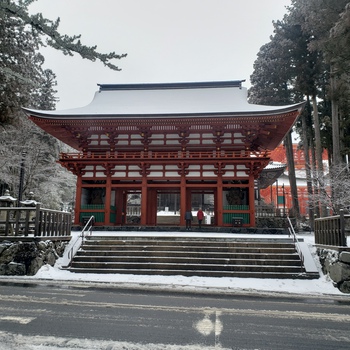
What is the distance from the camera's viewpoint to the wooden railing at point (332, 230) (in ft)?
27.1

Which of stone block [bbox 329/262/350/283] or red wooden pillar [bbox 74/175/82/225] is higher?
red wooden pillar [bbox 74/175/82/225]

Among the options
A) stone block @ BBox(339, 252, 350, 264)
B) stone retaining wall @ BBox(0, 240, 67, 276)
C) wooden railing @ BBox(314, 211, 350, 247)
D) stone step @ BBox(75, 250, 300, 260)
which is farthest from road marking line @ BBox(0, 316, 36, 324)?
wooden railing @ BBox(314, 211, 350, 247)

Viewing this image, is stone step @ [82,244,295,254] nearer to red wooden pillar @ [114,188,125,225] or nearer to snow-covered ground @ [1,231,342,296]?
snow-covered ground @ [1,231,342,296]

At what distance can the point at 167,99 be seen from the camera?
21.5 meters

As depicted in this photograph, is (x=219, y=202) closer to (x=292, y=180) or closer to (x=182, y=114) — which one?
(x=182, y=114)

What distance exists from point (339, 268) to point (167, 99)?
54.6 ft

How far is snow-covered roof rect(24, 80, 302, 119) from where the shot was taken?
19.0 meters

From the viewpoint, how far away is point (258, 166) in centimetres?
1695

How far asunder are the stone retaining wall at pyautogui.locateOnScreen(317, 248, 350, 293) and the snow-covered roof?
1156 cm

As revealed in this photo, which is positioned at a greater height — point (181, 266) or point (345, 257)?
point (345, 257)

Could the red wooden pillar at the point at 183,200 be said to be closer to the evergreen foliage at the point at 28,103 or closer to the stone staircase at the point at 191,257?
the stone staircase at the point at 191,257

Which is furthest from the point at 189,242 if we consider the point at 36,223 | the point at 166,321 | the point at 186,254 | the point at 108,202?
the point at 108,202

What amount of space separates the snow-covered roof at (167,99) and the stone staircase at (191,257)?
9.39 meters

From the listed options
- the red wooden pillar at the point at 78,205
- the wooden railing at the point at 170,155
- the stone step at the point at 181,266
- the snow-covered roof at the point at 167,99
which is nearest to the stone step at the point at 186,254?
the stone step at the point at 181,266
